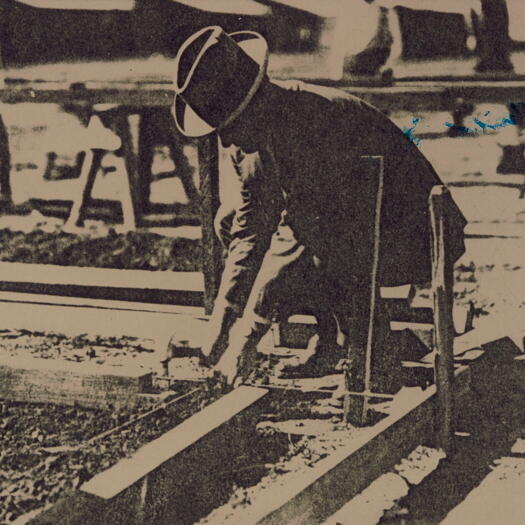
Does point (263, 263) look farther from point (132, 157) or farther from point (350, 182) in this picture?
point (132, 157)

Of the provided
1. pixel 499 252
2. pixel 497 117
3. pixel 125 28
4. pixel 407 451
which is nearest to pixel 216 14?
pixel 125 28

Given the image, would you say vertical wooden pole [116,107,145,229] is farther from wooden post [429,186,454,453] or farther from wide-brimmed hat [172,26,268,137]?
wooden post [429,186,454,453]

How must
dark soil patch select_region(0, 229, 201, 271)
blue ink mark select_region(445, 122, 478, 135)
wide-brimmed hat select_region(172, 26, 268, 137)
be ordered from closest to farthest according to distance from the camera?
wide-brimmed hat select_region(172, 26, 268, 137) → blue ink mark select_region(445, 122, 478, 135) → dark soil patch select_region(0, 229, 201, 271)

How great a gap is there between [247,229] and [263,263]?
161 mm

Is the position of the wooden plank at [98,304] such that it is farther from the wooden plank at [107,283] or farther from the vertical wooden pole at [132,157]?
the vertical wooden pole at [132,157]

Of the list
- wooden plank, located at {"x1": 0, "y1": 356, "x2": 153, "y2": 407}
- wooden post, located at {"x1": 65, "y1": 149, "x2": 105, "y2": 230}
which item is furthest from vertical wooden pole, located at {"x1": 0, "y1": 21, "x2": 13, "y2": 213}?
wooden plank, located at {"x1": 0, "y1": 356, "x2": 153, "y2": 407}

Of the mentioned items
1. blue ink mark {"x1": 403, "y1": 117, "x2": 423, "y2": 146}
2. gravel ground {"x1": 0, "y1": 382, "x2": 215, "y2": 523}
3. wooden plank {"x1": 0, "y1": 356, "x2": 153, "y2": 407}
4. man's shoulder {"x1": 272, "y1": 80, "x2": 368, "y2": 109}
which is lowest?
gravel ground {"x1": 0, "y1": 382, "x2": 215, "y2": 523}

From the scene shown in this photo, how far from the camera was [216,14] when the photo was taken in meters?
5.74

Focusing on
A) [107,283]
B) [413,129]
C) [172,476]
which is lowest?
[172,476]

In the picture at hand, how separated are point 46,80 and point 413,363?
3.34 meters

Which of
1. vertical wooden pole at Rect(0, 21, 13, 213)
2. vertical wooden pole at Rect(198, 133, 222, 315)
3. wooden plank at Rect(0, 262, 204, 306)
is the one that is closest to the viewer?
vertical wooden pole at Rect(198, 133, 222, 315)

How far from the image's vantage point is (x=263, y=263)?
383cm

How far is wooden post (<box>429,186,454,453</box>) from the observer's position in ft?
11.7

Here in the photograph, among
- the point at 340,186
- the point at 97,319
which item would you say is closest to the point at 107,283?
the point at 97,319
